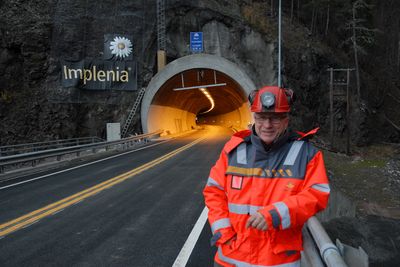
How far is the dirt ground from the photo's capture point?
9.54 meters

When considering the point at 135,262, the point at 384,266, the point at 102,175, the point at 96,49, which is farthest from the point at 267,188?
the point at 96,49

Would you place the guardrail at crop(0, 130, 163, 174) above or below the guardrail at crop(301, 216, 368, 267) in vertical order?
below

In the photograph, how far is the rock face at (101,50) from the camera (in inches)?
1069

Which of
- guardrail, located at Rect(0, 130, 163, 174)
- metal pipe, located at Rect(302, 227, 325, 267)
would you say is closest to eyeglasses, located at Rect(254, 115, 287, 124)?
metal pipe, located at Rect(302, 227, 325, 267)

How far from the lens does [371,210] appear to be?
45.5 ft

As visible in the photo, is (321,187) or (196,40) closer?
(321,187)

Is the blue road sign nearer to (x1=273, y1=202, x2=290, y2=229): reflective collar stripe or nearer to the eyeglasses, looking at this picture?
the eyeglasses

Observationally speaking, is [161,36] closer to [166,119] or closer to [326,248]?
[166,119]

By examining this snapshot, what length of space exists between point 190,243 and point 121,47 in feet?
90.6

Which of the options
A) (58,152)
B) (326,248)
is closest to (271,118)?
(326,248)

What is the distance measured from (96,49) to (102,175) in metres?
21.2

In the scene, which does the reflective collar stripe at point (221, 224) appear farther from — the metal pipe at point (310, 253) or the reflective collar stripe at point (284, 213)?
the metal pipe at point (310, 253)

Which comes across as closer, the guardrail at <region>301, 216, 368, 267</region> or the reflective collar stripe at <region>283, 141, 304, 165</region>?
the guardrail at <region>301, 216, 368, 267</region>

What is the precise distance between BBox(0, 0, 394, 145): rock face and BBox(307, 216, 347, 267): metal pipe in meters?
27.0
